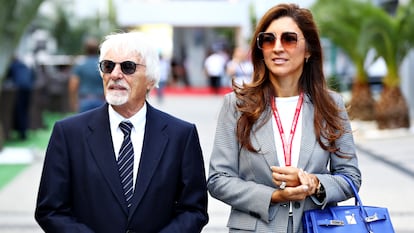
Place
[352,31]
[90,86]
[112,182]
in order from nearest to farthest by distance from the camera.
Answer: [112,182] < [90,86] < [352,31]

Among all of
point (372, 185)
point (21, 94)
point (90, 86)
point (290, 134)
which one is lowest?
point (372, 185)

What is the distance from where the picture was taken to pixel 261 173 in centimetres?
407

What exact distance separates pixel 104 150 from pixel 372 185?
8329mm

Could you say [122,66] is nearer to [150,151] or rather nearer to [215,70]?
[150,151]

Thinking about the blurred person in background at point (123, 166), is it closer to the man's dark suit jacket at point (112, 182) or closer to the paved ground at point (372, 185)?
the man's dark suit jacket at point (112, 182)

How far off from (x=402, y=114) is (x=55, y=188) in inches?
601

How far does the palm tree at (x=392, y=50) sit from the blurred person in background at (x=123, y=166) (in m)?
14.6

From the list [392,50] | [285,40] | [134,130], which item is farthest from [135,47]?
[392,50]

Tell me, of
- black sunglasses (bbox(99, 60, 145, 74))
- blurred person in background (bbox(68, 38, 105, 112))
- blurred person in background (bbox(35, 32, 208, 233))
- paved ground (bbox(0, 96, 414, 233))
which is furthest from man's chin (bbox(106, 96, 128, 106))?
blurred person in background (bbox(68, 38, 105, 112))

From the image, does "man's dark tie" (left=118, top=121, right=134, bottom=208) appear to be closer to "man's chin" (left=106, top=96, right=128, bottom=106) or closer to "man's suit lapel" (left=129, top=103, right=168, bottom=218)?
"man's suit lapel" (left=129, top=103, right=168, bottom=218)

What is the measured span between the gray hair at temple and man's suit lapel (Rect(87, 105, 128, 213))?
0.86 ft

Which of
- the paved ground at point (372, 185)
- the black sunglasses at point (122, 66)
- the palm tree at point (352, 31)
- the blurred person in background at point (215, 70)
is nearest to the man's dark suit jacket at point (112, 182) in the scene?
the black sunglasses at point (122, 66)

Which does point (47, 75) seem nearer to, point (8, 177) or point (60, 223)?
point (8, 177)

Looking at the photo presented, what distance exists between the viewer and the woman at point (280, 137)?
404 cm
